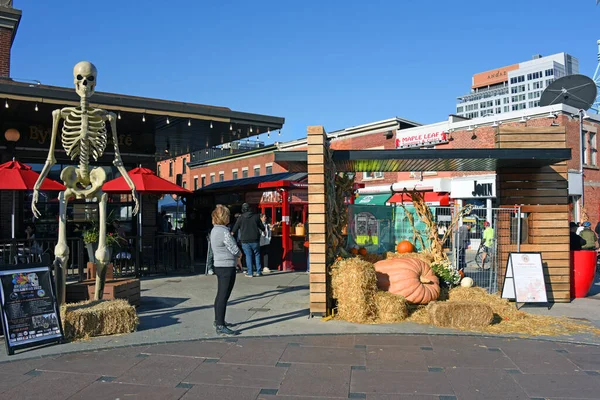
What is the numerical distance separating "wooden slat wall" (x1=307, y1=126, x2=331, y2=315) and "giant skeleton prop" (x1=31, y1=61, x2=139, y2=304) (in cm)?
308

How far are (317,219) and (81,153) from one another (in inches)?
147

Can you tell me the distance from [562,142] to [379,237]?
5.28 metres

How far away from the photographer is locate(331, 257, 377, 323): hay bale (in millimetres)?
8070

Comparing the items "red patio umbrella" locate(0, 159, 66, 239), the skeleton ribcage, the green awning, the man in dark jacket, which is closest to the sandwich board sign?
the man in dark jacket

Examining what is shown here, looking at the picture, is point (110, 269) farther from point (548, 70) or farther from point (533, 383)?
point (548, 70)

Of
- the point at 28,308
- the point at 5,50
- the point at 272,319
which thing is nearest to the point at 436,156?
the point at 272,319

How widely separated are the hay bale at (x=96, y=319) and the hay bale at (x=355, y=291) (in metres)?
3.11

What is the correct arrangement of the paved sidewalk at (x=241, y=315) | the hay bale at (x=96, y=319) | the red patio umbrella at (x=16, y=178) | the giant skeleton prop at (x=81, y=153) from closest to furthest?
the hay bale at (x=96, y=319) → the paved sidewalk at (x=241, y=315) → the giant skeleton prop at (x=81, y=153) → the red patio umbrella at (x=16, y=178)

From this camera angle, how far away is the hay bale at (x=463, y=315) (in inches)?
301

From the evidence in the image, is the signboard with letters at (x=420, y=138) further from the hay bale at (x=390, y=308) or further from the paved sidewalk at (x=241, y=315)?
the hay bale at (x=390, y=308)

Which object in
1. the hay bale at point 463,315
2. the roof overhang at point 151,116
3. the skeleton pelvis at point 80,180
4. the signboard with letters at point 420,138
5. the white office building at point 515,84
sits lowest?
the hay bale at point 463,315

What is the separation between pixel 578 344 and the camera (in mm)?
6977

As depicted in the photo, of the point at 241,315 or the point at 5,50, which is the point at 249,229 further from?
the point at 5,50

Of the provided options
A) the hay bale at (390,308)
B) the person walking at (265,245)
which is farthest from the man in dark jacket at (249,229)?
the hay bale at (390,308)
